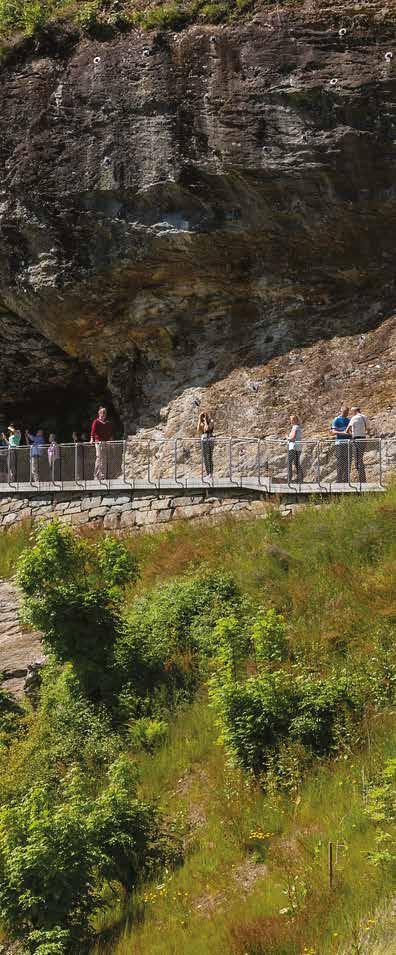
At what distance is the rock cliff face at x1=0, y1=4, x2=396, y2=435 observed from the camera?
68.1 ft

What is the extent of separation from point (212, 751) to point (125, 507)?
9225 mm

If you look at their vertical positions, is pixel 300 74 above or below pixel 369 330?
above

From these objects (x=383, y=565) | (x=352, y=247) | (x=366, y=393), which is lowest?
(x=383, y=565)

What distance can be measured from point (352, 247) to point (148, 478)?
7027 millimetres

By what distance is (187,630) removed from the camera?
1323 centimetres

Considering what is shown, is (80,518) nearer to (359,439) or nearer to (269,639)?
(359,439)

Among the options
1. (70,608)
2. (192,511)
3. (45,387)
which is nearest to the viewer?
(70,608)

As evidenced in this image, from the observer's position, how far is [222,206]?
70.8 feet

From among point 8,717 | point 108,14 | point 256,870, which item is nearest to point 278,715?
point 256,870

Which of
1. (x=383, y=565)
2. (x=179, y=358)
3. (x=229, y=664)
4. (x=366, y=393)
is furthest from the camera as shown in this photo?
(x=179, y=358)

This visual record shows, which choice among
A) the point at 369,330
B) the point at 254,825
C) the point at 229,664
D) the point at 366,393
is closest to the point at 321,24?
the point at 369,330

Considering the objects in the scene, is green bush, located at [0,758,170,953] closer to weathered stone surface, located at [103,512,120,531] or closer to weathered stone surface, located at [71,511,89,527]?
weathered stone surface, located at [103,512,120,531]

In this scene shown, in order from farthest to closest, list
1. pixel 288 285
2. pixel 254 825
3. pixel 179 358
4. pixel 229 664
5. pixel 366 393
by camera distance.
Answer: pixel 179 358, pixel 288 285, pixel 366 393, pixel 229 664, pixel 254 825

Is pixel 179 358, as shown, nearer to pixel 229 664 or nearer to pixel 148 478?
pixel 148 478
